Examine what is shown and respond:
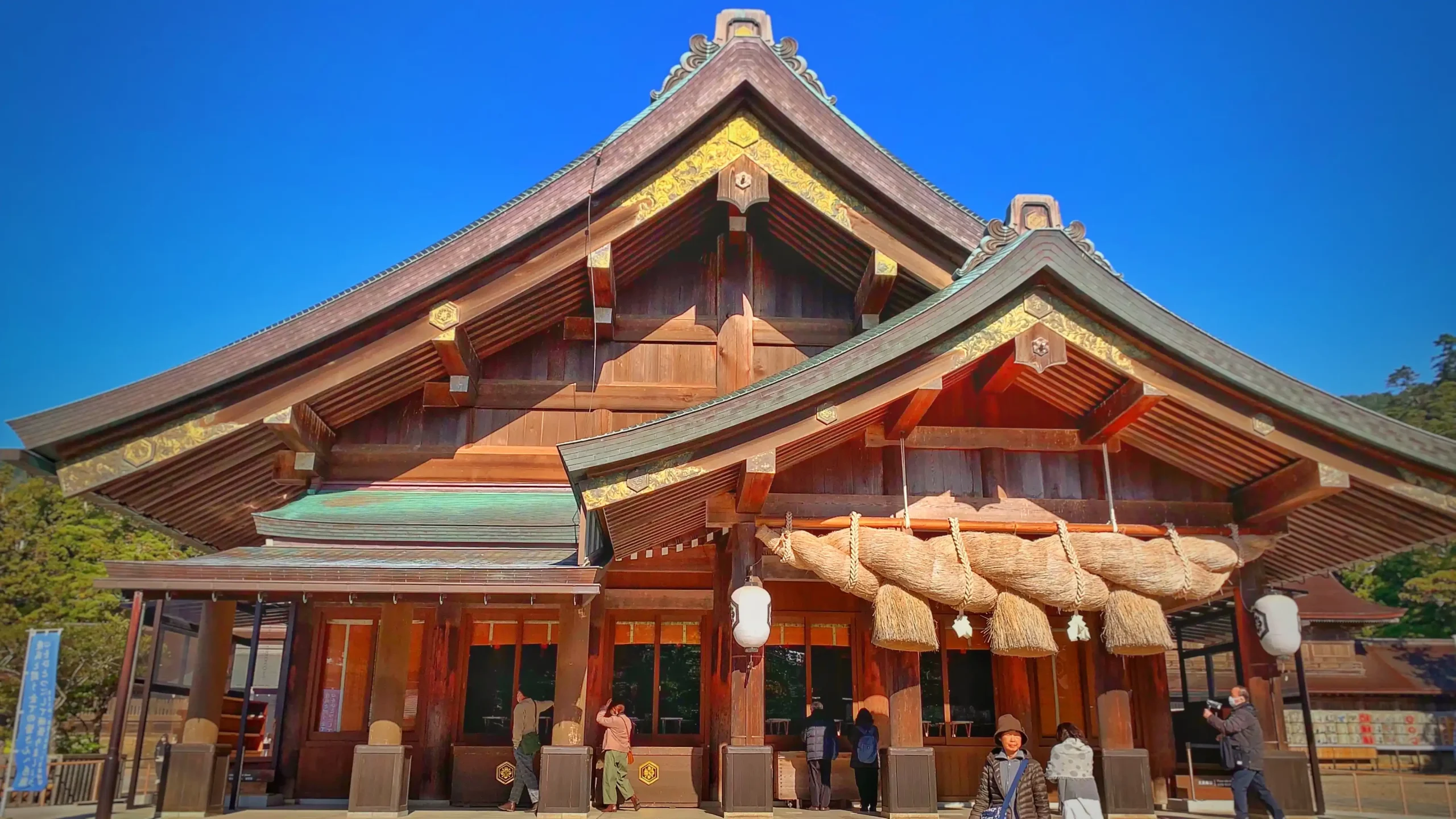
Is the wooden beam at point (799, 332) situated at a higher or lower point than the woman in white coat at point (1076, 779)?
higher

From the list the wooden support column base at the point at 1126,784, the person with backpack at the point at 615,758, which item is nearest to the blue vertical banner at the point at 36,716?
the person with backpack at the point at 615,758

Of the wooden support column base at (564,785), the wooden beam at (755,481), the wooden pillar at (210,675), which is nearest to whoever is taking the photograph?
the wooden beam at (755,481)

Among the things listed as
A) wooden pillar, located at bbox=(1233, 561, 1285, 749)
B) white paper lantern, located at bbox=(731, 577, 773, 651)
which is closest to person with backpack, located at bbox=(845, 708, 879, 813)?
white paper lantern, located at bbox=(731, 577, 773, 651)

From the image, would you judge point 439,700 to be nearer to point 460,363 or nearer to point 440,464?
point 440,464

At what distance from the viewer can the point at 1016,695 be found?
11.6 m

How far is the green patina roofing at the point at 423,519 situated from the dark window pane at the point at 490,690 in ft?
7.59

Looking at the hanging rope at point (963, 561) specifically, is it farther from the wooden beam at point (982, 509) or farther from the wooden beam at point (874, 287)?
the wooden beam at point (874, 287)

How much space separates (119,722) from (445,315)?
4.46 meters

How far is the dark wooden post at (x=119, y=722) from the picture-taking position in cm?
780

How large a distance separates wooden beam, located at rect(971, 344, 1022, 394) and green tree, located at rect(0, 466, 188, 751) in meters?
14.6

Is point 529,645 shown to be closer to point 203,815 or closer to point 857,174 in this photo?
point 203,815

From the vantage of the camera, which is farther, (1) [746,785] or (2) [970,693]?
(2) [970,693]

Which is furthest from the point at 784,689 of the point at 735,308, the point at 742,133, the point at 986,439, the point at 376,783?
the point at 742,133

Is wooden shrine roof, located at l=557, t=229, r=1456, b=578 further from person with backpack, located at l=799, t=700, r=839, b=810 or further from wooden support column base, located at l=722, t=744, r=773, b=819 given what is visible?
person with backpack, located at l=799, t=700, r=839, b=810
